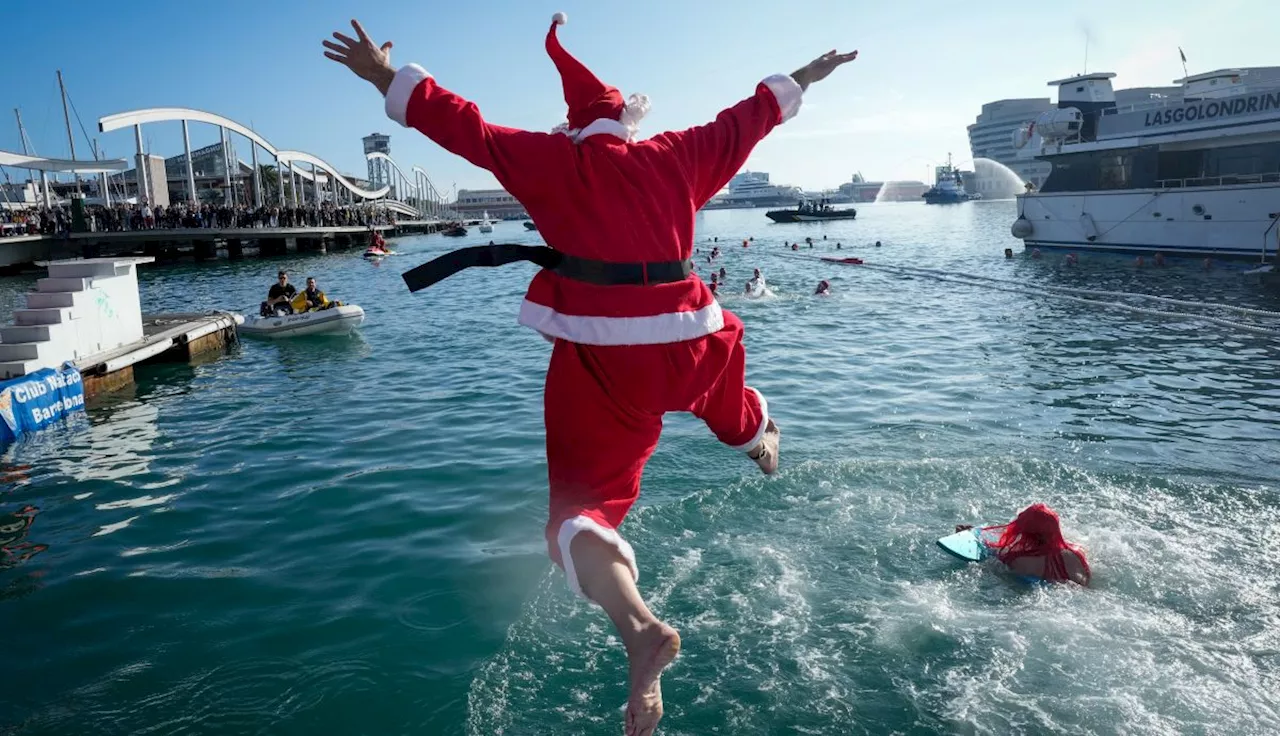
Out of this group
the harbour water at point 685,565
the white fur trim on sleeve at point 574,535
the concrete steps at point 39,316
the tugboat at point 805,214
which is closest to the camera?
the white fur trim on sleeve at point 574,535

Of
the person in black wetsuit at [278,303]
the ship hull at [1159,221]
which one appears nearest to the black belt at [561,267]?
the person in black wetsuit at [278,303]

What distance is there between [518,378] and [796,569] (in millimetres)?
8371

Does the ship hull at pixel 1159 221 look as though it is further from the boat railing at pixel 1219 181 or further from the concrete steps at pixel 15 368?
the concrete steps at pixel 15 368

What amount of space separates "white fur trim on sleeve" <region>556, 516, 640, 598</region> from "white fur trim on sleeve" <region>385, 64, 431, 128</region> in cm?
170

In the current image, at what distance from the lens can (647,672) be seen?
2896 mm

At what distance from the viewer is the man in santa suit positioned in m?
3.25

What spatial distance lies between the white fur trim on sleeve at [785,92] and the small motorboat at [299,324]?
52.8 feet

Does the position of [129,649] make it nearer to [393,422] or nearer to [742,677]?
[742,677]

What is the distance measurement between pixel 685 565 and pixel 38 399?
9.28 metres

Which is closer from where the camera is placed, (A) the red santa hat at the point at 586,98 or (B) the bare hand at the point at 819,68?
(A) the red santa hat at the point at 586,98

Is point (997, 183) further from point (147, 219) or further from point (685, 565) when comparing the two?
point (685, 565)

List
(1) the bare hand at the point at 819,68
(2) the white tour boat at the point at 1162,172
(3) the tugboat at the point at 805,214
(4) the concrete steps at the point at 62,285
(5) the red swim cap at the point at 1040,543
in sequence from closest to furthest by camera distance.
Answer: (1) the bare hand at the point at 819,68
(5) the red swim cap at the point at 1040,543
(4) the concrete steps at the point at 62,285
(2) the white tour boat at the point at 1162,172
(3) the tugboat at the point at 805,214

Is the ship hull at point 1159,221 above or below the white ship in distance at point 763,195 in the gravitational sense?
below

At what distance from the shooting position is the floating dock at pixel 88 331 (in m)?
11.5
